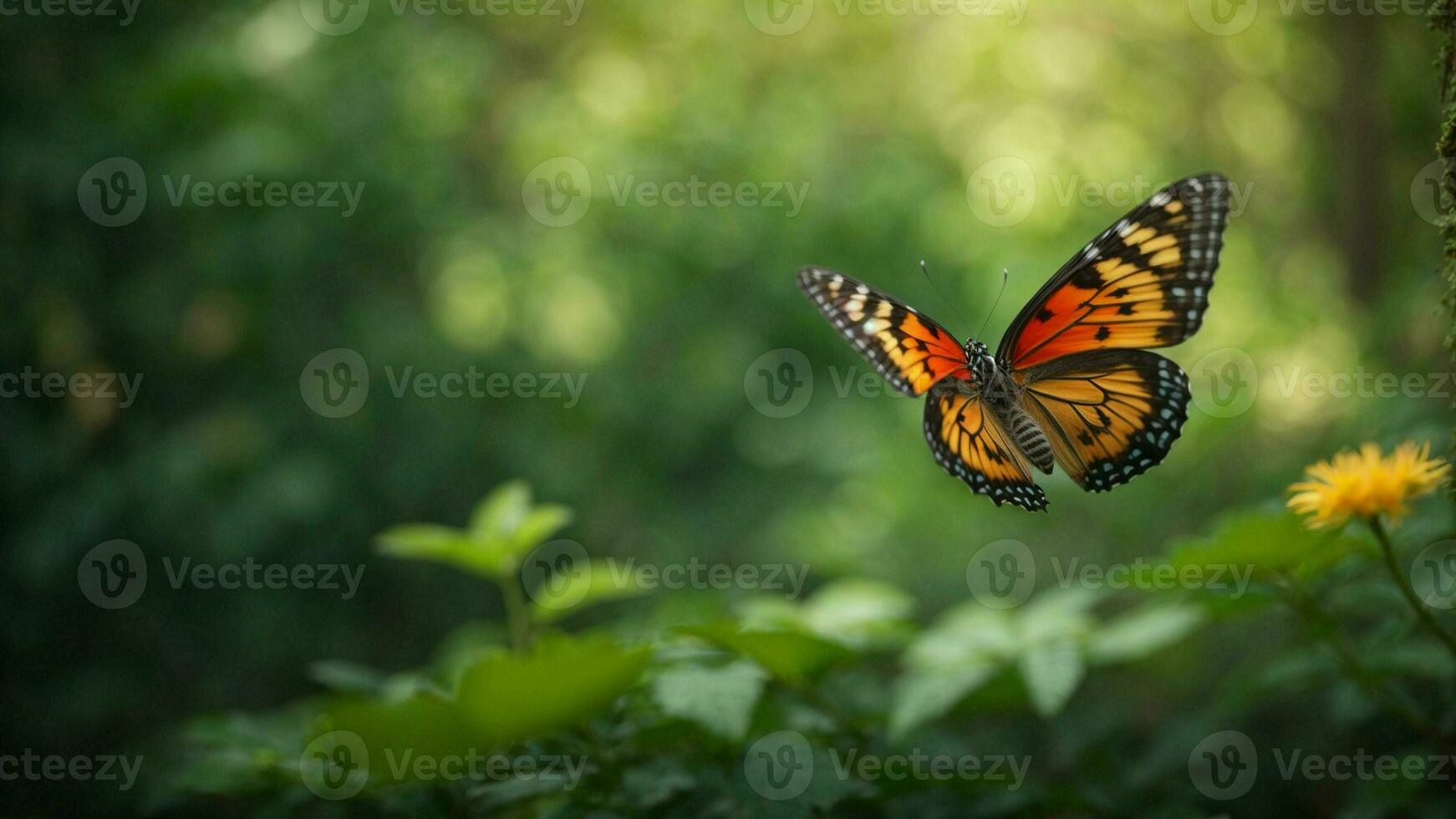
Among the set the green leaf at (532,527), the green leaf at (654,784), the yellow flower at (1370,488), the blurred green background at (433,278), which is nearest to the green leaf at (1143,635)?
the yellow flower at (1370,488)

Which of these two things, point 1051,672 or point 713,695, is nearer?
point 713,695

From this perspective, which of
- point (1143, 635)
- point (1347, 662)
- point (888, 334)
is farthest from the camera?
point (888, 334)

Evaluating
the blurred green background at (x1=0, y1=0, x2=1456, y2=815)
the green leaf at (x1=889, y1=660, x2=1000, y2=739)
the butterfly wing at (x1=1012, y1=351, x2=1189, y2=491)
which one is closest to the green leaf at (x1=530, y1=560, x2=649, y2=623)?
the green leaf at (x1=889, y1=660, x2=1000, y2=739)

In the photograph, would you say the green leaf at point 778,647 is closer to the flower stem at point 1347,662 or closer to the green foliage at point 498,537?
the green foliage at point 498,537

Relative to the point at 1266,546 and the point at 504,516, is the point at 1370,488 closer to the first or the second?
the point at 1266,546

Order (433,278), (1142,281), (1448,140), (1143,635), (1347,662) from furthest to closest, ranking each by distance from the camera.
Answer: (433,278), (1143,635), (1142,281), (1347,662), (1448,140)

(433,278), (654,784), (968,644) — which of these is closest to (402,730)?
(654,784)
